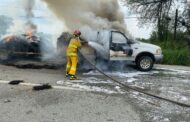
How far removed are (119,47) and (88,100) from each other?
544cm

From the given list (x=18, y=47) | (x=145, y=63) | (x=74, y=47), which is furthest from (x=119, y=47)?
(x=18, y=47)

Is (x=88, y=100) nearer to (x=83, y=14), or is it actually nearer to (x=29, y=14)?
(x=83, y=14)

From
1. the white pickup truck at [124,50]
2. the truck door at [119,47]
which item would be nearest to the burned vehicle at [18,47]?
the white pickup truck at [124,50]

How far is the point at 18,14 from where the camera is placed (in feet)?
59.7

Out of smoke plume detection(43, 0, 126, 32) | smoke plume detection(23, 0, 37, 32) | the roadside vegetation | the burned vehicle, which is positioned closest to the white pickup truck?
smoke plume detection(43, 0, 126, 32)

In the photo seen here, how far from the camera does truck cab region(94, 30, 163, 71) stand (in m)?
14.3

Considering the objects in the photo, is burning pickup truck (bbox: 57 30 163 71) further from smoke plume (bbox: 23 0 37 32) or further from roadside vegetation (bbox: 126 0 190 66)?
roadside vegetation (bbox: 126 0 190 66)

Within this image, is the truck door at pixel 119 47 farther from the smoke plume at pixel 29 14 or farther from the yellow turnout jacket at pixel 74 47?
the smoke plume at pixel 29 14

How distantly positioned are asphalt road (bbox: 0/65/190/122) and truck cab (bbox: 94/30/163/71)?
1.45 metres

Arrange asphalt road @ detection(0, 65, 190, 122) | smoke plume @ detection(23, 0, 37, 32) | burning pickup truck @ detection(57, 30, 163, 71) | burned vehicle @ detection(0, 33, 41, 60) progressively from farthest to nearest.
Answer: smoke plume @ detection(23, 0, 37, 32), burned vehicle @ detection(0, 33, 41, 60), burning pickup truck @ detection(57, 30, 163, 71), asphalt road @ detection(0, 65, 190, 122)

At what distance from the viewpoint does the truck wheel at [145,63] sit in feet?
49.1

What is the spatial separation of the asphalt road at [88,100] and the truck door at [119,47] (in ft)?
4.50

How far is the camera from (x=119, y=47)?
47.4ft

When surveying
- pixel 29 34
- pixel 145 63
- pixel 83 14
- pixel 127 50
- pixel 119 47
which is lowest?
pixel 145 63
